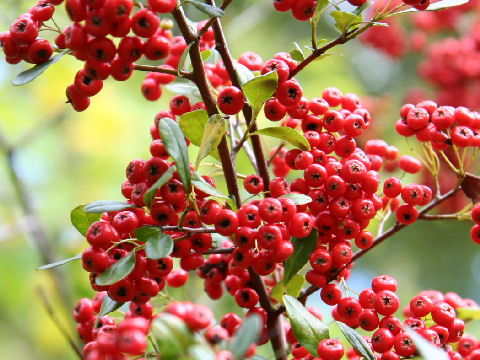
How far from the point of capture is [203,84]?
5.52ft

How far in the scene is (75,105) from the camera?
5.75 ft

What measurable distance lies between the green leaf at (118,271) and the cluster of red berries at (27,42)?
1.77 ft

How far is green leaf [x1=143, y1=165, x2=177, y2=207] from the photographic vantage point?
1.46 metres

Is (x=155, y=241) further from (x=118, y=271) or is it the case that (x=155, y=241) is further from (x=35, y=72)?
(x=35, y=72)

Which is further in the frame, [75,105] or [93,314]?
[93,314]

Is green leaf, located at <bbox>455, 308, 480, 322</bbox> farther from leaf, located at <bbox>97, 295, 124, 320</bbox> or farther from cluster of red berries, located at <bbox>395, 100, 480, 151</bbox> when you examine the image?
leaf, located at <bbox>97, 295, 124, 320</bbox>

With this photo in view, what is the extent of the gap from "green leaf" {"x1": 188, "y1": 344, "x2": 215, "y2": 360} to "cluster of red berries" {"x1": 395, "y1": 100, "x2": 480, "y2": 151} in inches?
46.3

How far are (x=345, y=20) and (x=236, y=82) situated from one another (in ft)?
1.10

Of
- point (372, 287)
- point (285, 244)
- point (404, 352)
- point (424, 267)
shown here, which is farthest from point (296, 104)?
point (424, 267)

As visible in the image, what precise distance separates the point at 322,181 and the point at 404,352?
1.65ft

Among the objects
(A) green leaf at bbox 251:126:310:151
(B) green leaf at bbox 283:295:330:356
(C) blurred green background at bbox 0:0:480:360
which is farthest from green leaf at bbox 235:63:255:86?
(C) blurred green background at bbox 0:0:480:360

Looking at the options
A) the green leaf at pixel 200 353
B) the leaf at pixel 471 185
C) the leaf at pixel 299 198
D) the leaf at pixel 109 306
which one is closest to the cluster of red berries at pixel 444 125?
the leaf at pixel 471 185

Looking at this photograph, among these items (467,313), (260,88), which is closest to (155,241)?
(260,88)

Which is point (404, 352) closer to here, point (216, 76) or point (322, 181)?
point (322, 181)
